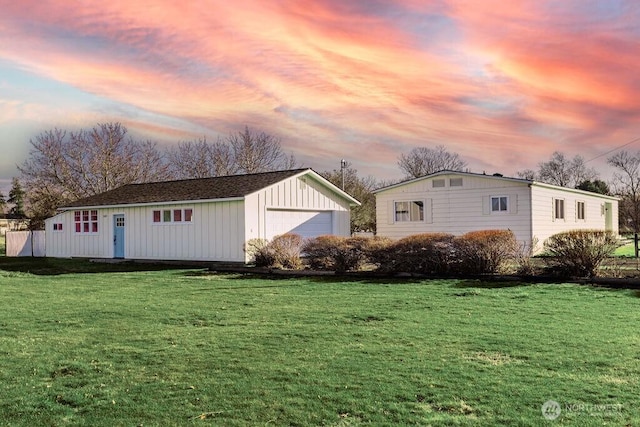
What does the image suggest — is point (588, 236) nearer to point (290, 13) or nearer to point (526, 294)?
point (526, 294)

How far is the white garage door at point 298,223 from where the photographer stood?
22094mm

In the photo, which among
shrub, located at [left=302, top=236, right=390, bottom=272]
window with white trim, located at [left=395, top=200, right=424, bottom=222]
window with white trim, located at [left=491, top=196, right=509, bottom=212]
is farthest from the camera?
window with white trim, located at [left=395, top=200, right=424, bottom=222]

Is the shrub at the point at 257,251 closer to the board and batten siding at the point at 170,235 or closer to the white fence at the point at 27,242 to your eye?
the board and batten siding at the point at 170,235

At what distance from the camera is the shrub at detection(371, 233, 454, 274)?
47.2ft

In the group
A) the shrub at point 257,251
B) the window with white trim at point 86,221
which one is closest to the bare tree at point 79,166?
the window with white trim at point 86,221

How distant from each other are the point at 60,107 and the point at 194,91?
13.7ft

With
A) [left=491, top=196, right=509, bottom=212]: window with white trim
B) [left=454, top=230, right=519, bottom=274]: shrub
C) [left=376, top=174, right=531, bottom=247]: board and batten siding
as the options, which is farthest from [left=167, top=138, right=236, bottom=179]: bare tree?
[left=454, top=230, right=519, bottom=274]: shrub

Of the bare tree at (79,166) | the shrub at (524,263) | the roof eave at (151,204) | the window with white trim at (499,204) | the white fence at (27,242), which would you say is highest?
the bare tree at (79,166)

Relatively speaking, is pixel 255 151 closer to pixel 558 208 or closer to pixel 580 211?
pixel 580 211

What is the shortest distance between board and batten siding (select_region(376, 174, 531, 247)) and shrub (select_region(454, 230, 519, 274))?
803 cm

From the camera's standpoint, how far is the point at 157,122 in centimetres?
2483

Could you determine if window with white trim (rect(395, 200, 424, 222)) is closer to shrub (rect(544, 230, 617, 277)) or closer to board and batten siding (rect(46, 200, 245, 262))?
board and batten siding (rect(46, 200, 245, 262))

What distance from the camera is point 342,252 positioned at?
16.0 metres

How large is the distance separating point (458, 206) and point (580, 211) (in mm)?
7523
